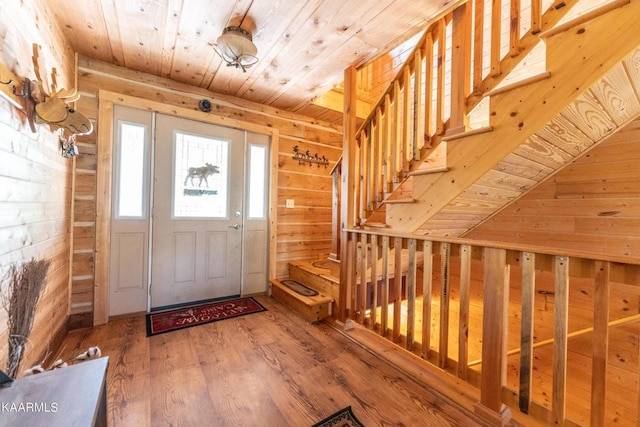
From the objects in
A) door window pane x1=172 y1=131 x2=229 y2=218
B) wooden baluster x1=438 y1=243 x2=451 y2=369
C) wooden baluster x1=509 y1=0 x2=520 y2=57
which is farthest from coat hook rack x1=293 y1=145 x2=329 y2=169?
wooden baluster x1=509 y1=0 x2=520 y2=57

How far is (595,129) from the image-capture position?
5.35ft

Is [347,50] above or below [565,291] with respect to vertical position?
above

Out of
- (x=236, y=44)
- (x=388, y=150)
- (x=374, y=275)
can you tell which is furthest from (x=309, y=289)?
(x=236, y=44)

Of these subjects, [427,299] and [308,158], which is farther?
[308,158]

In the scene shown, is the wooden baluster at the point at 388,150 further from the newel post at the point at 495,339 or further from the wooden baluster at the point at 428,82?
the newel post at the point at 495,339

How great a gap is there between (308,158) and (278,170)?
1.65 ft

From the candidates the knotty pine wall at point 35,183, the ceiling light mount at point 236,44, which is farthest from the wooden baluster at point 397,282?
the knotty pine wall at point 35,183

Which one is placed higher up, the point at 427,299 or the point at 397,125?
the point at 397,125

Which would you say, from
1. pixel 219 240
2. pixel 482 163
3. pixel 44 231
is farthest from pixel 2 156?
pixel 482 163

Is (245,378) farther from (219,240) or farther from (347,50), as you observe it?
(347,50)

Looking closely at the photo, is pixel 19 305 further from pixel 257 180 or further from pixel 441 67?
pixel 441 67

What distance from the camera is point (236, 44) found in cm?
192

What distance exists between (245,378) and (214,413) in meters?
0.30

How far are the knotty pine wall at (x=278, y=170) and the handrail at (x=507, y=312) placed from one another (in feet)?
4.20
